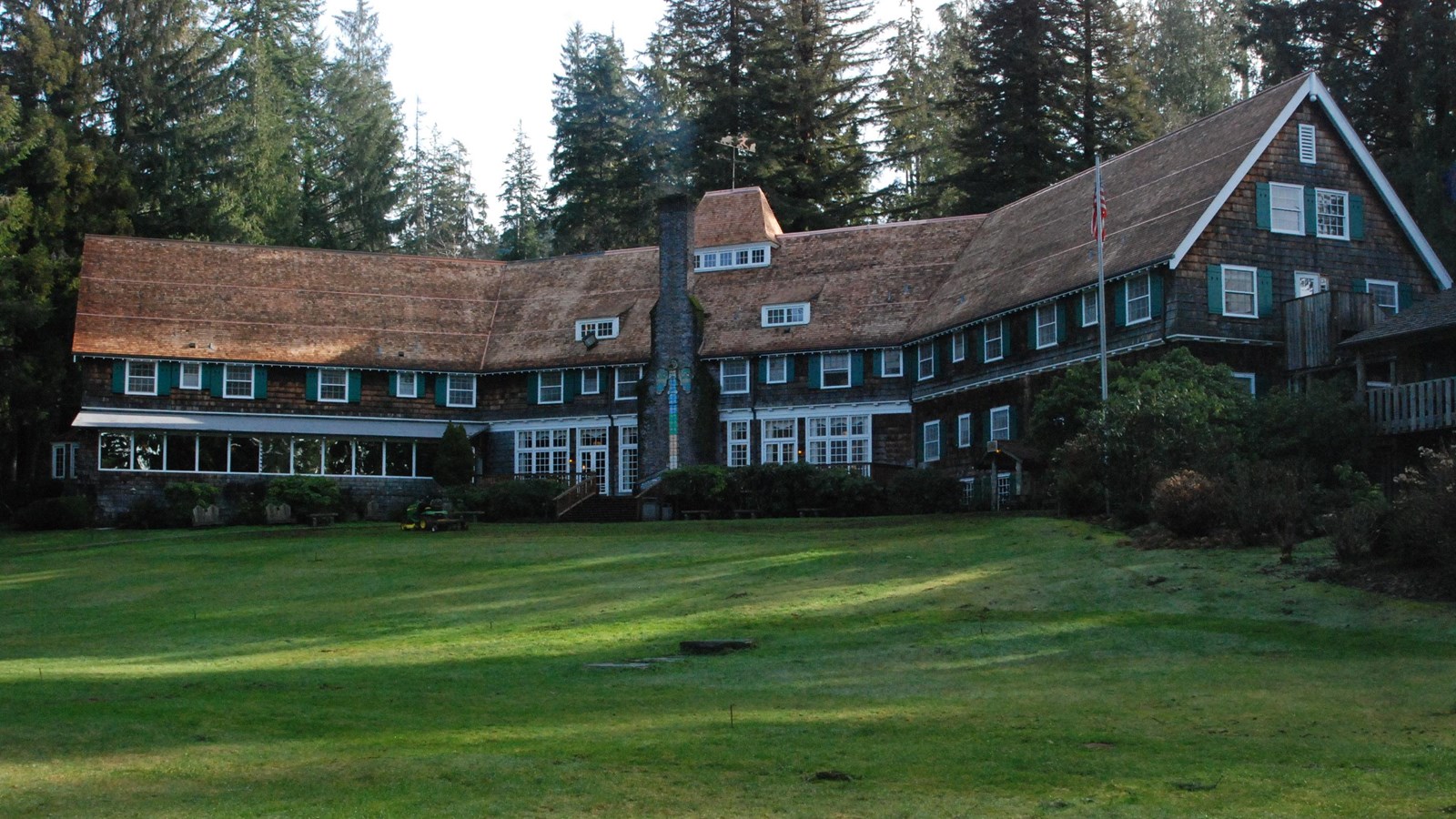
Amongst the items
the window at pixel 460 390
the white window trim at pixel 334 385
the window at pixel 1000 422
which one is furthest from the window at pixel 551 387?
the window at pixel 1000 422

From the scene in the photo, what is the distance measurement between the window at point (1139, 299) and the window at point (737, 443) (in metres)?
16.7

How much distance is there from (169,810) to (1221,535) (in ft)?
74.8

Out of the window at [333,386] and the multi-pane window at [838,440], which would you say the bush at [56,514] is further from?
the multi-pane window at [838,440]

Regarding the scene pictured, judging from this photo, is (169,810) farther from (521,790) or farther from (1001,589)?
(1001,589)

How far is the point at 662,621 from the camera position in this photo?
25.8 metres

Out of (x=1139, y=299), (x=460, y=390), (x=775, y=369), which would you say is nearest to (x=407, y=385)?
(x=460, y=390)

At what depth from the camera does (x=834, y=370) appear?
54.8 meters

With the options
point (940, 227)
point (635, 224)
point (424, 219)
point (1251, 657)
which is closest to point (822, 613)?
point (1251, 657)

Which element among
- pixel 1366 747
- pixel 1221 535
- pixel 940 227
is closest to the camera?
pixel 1366 747

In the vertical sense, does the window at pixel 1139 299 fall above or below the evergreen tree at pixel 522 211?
below

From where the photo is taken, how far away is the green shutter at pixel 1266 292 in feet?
140

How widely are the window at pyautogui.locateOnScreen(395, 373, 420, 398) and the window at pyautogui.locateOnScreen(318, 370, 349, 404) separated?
70.7 inches

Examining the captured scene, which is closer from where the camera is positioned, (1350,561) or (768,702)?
(768,702)

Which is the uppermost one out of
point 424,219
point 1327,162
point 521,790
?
point 424,219
